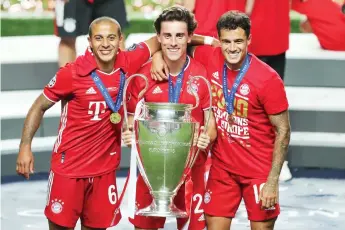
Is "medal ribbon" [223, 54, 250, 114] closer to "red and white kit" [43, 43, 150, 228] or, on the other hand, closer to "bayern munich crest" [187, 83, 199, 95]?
"bayern munich crest" [187, 83, 199, 95]

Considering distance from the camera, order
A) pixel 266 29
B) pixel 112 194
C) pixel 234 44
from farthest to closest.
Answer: pixel 266 29 → pixel 112 194 → pixel 234 44

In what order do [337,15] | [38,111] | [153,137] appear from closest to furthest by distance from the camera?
1. [153,137]
2. [38,111]
3. [337,15]

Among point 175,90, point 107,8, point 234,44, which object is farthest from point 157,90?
point 107,8

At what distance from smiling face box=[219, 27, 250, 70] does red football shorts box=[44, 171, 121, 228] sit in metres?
0.86

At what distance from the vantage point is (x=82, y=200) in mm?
5824

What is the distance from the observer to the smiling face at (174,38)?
5.58m

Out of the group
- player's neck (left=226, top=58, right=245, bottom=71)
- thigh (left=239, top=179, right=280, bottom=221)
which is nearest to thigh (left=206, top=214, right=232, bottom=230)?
thigh (left=239, top=179, right=280, bottom=221)

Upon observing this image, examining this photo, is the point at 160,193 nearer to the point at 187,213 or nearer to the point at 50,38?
the point at 187,213

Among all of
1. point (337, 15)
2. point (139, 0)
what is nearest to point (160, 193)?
point (337, 15)

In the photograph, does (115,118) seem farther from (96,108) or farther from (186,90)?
(186,90)

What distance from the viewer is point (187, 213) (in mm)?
5762

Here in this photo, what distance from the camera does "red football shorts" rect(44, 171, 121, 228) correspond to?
19.0 ft

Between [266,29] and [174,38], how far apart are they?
101 inches

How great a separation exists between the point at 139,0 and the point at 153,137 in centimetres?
723
